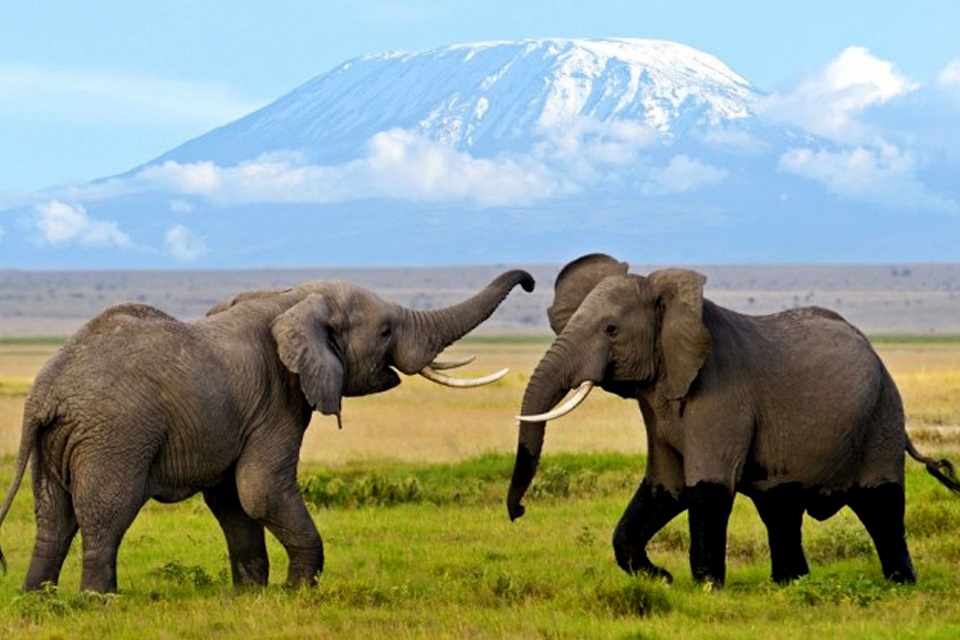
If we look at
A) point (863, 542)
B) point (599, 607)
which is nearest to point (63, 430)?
point (599, 607)

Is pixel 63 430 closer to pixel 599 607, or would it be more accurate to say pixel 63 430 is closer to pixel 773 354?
pixel 599 607

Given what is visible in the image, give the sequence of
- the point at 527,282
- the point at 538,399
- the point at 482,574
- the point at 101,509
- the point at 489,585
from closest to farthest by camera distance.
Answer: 1. the point at 101,509
2. the point at 538,399
3. the point at 489,585
4. the point at 527,282
5. the point at 482,574

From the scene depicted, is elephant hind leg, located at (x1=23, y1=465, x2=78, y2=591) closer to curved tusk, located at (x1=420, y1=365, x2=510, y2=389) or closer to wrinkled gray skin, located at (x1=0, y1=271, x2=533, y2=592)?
wrinkled gray skin, located at (x1=0, y1=271, x2=533, y2=592)

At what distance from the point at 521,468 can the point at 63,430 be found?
312 cm

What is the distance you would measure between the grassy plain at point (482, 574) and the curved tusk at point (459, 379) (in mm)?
1357

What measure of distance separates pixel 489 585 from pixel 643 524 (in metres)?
1.34

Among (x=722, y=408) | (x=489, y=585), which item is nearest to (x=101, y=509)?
(x=489, y=585)

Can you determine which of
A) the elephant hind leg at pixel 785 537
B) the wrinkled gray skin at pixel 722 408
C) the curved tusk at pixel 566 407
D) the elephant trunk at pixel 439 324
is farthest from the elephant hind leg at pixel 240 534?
the elephant hind leg at pixel 785 537

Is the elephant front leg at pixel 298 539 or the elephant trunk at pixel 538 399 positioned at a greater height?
the elephant trunk at pixel 538 399

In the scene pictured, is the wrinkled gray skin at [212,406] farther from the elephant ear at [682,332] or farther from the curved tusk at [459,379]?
the elephant ear at [682,332]

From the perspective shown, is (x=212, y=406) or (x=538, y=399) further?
(x=538, y=399)

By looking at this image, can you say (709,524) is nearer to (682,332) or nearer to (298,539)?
(682,332)

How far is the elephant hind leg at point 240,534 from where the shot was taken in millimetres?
13922

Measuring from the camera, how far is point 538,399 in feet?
43.3
